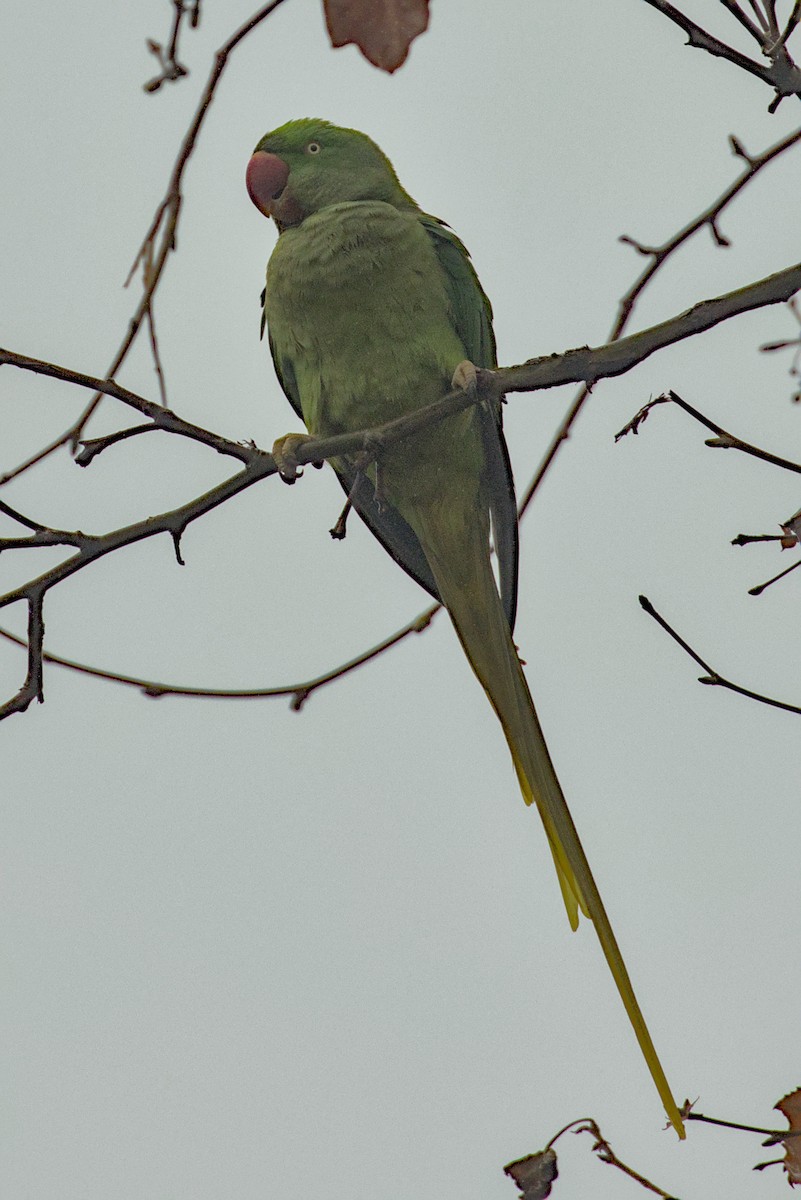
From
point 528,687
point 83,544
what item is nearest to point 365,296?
point 528,687

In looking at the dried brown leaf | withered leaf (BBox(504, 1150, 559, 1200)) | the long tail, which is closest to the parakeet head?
the long tail

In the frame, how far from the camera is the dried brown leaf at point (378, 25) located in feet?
5.21

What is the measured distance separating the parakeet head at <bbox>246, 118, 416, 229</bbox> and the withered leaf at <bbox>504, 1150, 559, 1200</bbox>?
245 cm

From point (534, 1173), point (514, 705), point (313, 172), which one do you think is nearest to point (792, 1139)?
point (534, 1173)

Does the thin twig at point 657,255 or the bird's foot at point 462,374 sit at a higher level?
the bird's foot at point 462,374

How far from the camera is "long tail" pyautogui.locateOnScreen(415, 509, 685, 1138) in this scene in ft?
7.22

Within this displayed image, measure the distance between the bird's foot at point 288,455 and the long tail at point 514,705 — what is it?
50 cm

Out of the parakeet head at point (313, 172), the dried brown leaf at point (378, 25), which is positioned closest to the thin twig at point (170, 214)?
the dried brown leaf at point (378, 25)

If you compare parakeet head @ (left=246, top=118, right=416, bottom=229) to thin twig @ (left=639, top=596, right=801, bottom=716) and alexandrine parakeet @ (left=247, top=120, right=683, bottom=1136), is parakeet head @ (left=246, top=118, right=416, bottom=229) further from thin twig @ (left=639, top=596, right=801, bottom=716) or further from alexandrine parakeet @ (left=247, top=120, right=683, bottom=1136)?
thin twig @ (left=639, top=596, right=801, bottom=716)

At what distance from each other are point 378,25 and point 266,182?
190 centimetres

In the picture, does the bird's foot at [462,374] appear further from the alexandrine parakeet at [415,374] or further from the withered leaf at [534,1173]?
the withered leaf at [534,1173]

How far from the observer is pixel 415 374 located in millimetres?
3014

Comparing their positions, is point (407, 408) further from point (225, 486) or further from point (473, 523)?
point (225, 486)

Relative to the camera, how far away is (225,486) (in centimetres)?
207
